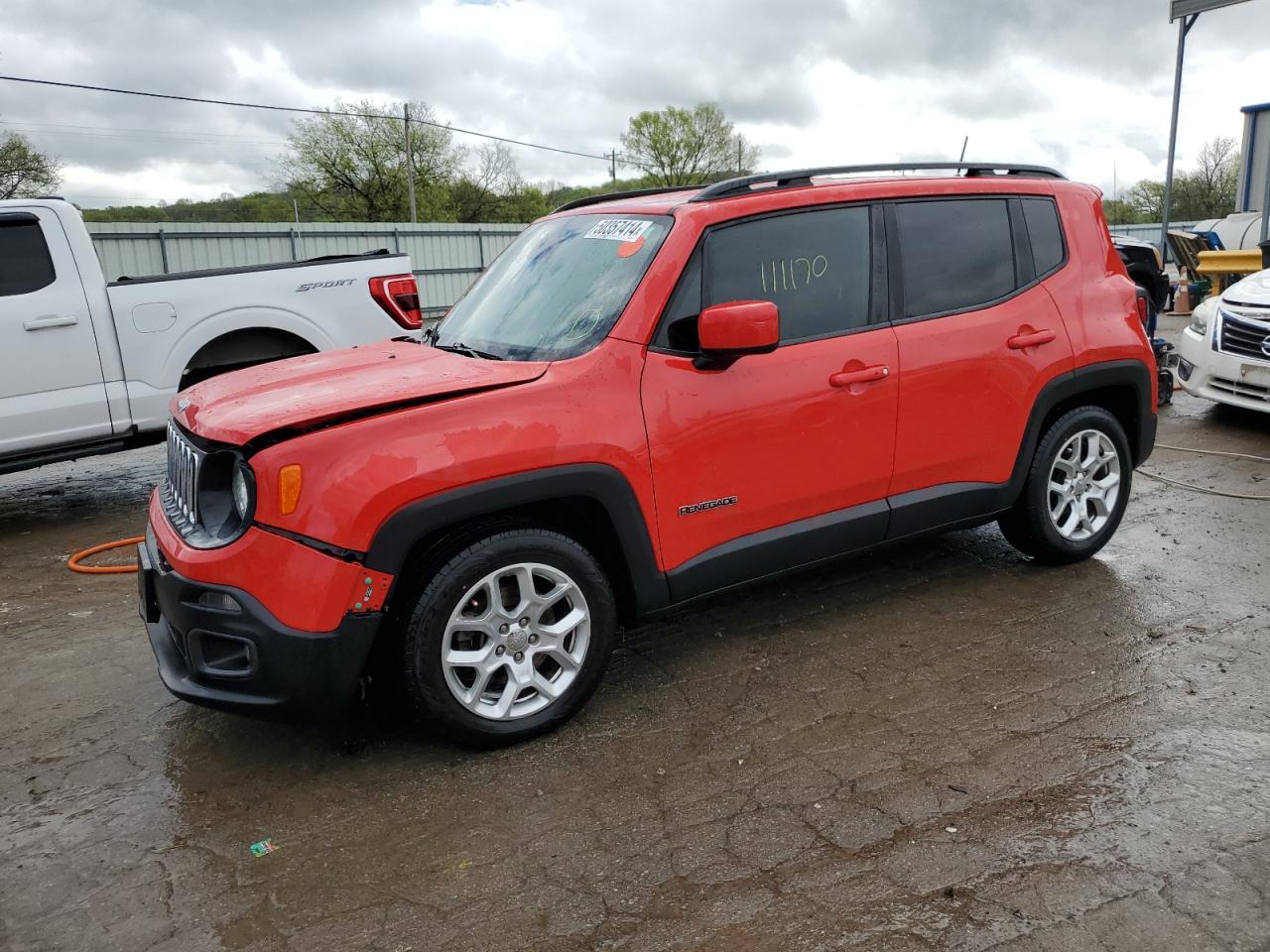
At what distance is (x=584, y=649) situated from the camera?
11.3 ft

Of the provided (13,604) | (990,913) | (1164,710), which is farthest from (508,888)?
(13,604)

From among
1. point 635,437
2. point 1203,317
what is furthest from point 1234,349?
point 635,437

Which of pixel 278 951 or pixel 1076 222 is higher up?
pixel 1076 222

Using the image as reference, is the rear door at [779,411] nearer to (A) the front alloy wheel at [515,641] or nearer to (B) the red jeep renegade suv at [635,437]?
(B) the red jeep renegade suv at [635,437]

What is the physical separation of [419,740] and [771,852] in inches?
52.8

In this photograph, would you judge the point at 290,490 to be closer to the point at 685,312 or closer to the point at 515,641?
the point at 515,641

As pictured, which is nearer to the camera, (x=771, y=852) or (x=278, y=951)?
(x=278, y=951)

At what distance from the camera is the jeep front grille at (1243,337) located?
7.67 m

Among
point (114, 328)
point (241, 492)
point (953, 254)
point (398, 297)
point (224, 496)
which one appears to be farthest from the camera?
point (398, 297)

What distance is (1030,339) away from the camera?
14.4ft

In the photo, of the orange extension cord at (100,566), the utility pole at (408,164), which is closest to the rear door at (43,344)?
the orange extension cord at (100,566)

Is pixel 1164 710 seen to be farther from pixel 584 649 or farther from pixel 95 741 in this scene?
pixel 95 741

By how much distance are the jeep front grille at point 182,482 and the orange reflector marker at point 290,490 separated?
50 cm

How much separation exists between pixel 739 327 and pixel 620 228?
841 millimetres
